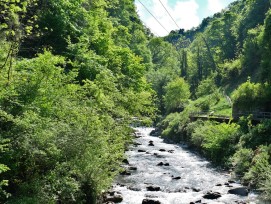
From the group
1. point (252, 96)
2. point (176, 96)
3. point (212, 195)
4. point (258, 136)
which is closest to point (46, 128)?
point (212, 195)

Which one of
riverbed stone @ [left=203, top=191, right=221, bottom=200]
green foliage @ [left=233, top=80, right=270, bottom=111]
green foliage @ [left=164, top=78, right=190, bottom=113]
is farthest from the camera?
green foliage @ [left=164, top=78, right=190, bottom=113]

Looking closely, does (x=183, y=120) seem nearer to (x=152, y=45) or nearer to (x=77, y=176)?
(x=77, y=176)

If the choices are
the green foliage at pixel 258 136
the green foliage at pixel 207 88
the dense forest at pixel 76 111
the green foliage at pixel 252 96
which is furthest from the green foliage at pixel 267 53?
the green foliage at pixel 207 88

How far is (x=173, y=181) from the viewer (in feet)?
79.7

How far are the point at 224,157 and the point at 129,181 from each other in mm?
11594

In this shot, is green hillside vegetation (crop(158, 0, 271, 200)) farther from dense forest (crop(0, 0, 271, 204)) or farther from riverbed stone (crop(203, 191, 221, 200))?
riverbed stone (crop(203, 191, 221, 200))

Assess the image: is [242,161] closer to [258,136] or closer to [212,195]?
[258,136]

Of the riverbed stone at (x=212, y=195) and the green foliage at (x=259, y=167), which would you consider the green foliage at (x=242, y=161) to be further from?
the riverbed stone at (x=212, y=195)

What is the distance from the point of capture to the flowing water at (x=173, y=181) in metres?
19.4

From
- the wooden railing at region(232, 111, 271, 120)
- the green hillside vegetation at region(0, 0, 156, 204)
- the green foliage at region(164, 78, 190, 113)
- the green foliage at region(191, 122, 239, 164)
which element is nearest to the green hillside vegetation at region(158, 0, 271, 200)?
the green foliage at region(191, 122, 239, 164)

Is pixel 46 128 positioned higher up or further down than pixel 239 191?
higher up

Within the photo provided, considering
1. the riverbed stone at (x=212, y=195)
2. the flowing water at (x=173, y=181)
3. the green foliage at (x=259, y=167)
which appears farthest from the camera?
the green foliage at (x=259, y=167)

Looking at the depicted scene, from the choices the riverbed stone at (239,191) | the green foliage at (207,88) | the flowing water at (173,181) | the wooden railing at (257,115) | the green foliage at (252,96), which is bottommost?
the flowing water at (173,181)

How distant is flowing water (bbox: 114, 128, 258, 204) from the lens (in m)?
19.4
